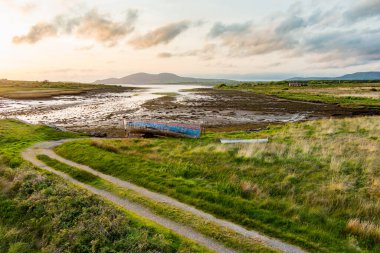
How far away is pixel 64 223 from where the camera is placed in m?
13.4

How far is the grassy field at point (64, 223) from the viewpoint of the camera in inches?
451

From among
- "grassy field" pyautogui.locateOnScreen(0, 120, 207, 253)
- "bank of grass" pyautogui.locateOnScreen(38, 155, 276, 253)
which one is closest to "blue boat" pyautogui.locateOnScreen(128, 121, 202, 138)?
"bank of grass" pyautogui.locateOnScreen(38, 155, 276, 253)

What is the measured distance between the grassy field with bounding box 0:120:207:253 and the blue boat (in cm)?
1536

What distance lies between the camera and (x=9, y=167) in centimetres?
2088

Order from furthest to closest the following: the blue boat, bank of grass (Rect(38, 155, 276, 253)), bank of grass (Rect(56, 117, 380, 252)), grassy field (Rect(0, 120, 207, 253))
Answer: the blue boat < bank of grass (Rect(56, 117, 380, 252)) < grassy field (Rect(0, 120, 207, 253)) < bank of grass (Rect(38, 155, 276, 253))

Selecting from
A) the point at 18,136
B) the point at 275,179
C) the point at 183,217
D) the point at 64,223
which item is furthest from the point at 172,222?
the point at 18,136

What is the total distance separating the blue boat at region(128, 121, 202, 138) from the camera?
105 ft

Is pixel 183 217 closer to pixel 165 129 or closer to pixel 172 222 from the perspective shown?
pixel 172 222

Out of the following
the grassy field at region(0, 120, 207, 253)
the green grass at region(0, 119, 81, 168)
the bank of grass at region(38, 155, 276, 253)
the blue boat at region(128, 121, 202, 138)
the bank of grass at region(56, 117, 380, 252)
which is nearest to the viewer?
the bank of grass at region(38, 155, 276, 253)

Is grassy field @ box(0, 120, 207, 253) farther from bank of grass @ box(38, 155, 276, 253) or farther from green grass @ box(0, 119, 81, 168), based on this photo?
green grass @ box(0, 119, 81, 168)

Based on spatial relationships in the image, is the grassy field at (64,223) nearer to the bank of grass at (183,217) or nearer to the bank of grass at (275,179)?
the bank of grass at (183,217)

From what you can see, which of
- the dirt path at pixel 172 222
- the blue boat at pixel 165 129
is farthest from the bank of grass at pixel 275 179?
Result: the blue boat at pixel 165 129

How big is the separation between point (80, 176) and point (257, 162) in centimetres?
1188

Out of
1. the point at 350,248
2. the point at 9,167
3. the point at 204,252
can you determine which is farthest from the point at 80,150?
the point at 350,248
